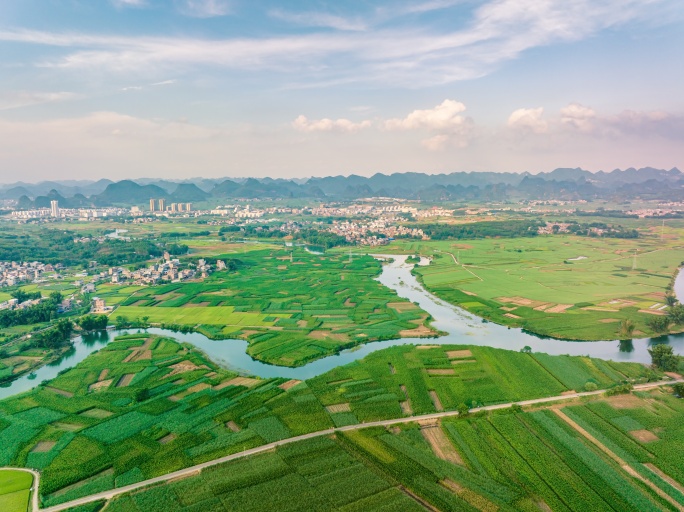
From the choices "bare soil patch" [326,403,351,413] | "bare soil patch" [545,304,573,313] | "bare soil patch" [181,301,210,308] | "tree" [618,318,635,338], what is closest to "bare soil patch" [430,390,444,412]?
"bare soil patch" [326,403,351,413]

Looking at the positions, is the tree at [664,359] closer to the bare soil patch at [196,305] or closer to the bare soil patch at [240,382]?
the bare soil patch at [240,382]

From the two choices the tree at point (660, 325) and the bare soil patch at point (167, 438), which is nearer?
the bare soil patch at point (167, 438)

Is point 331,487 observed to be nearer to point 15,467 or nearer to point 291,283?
point 15,467

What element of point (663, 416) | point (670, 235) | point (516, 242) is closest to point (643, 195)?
point (670, 235)

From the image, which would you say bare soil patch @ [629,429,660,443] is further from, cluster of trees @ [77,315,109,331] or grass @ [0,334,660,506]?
cluster of trees @ [77,315,109,331]

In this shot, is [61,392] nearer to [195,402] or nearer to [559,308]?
[195,402]

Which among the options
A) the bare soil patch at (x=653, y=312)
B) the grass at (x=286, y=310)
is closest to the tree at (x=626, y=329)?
the bare soil patch at (x=653, y=312)

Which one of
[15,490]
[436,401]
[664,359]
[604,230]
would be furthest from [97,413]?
[604,230]
